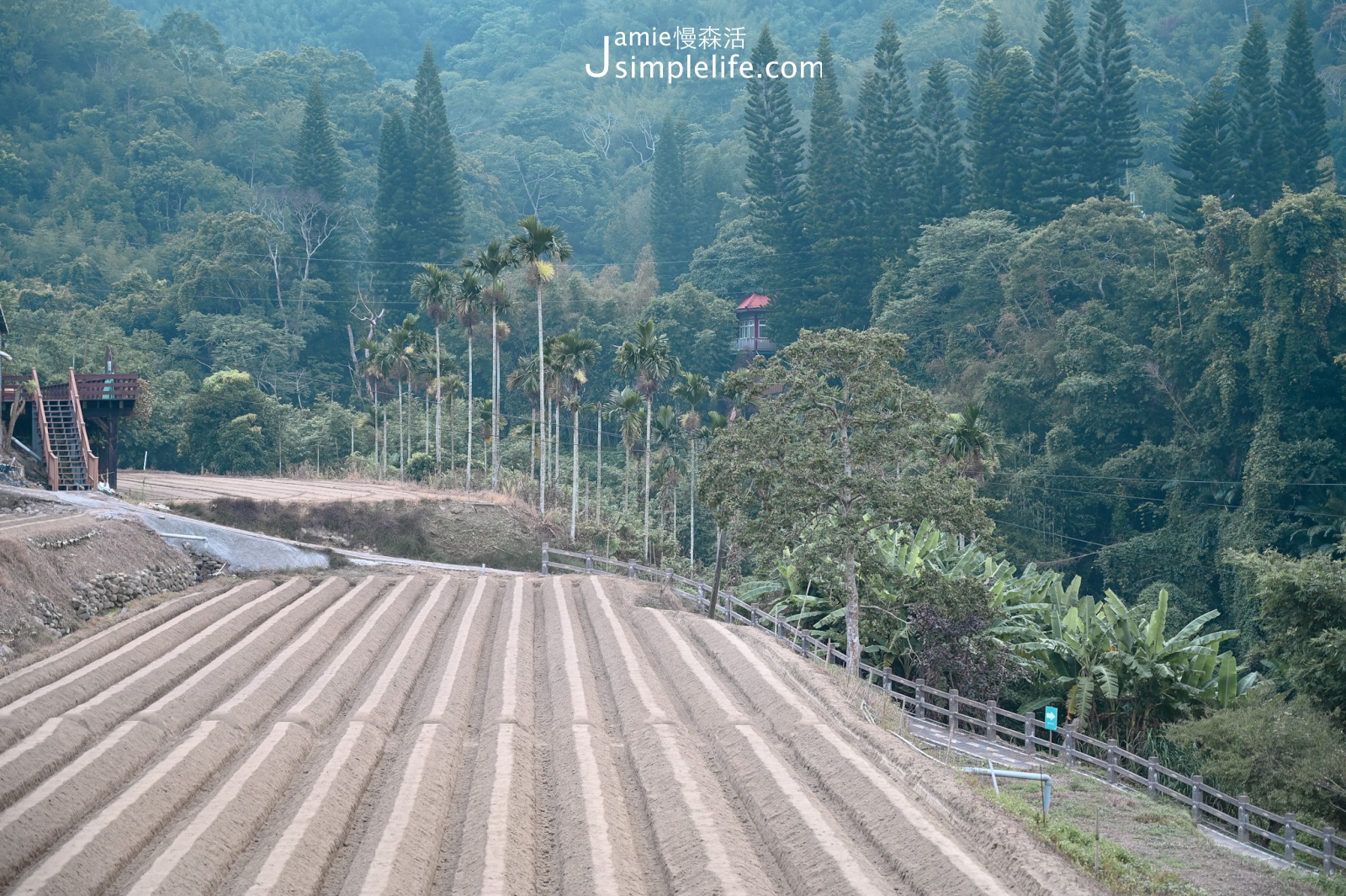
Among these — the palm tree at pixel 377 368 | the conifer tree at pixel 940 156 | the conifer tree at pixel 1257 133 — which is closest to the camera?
the palm tree at pixel 377 368

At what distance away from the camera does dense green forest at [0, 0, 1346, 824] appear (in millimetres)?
27609

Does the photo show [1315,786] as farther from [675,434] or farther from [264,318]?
[264,318]

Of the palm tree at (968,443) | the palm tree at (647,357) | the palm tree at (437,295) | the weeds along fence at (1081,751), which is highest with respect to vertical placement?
the palm tree at (437,295)

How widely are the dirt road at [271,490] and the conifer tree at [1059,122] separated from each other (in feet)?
131

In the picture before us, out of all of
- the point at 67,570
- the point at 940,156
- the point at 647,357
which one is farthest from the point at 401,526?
the point at 940,156

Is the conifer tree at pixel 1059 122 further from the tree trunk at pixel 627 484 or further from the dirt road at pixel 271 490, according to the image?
the dirt road at pixel 271 490

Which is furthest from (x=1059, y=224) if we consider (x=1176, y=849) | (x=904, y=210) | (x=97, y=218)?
(x=97, y=218)

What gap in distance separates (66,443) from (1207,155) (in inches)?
2236

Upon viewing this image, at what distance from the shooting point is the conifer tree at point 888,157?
77562 mm

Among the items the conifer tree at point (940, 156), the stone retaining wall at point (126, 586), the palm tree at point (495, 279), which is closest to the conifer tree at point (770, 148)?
the conifer tree at point (940, 156)

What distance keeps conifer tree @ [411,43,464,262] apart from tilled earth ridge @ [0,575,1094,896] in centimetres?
6610

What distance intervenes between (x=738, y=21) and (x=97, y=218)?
3349 inches

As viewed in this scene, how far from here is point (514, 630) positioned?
27.8 meters

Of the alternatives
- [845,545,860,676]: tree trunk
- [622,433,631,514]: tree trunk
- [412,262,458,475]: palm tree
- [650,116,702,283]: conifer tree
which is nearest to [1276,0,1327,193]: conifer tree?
[622,433,631,514]: tree trunk
